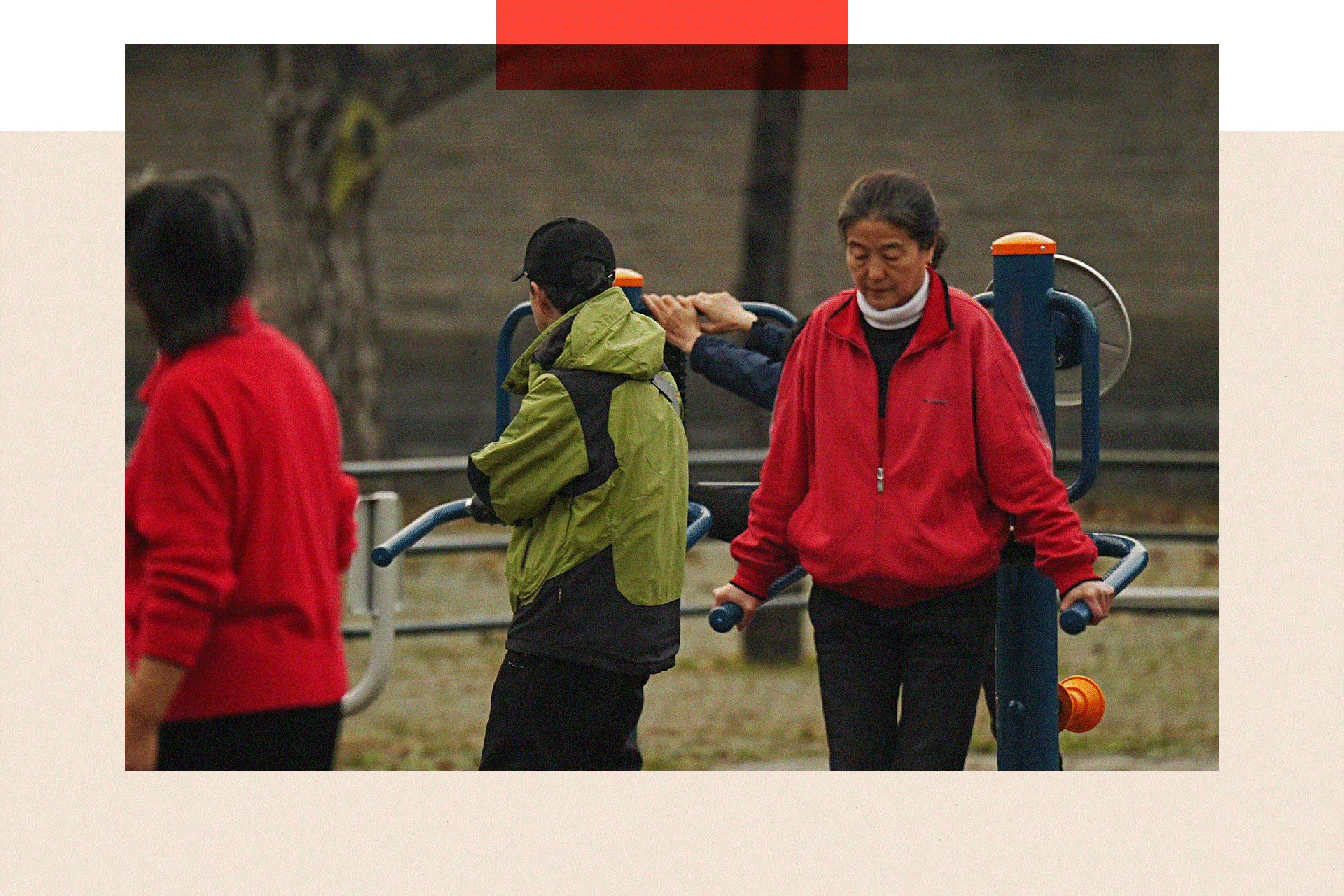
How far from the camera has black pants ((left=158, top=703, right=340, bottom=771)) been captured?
2.58 m

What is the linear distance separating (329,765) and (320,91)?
6624mm

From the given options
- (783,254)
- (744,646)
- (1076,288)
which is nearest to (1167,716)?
(744,646)

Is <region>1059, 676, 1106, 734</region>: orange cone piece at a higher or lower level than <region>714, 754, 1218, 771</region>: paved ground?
higher

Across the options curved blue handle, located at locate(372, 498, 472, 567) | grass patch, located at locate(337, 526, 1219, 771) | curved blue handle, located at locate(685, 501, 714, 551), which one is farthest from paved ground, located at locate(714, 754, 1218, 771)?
curved blue handle, located at locate(372, 498, 472, 567)

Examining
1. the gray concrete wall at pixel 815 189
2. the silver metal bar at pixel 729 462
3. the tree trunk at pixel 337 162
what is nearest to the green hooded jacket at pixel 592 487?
the silver metal bar at pixel 729 462

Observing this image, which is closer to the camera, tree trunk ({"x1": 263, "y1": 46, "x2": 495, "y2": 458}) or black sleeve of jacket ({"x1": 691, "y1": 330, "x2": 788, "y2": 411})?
black sleeve of jacket ({"x1": 691, "y1": 330, "x2": 788, "y2": 411})

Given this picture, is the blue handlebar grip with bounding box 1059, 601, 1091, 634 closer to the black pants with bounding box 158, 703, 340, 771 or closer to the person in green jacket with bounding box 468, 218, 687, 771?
the person in green jacket with bounding box 468, 218, 687, 771

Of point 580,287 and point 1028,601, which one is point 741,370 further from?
point 1028,601

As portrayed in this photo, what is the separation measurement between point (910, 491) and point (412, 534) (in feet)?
3.98

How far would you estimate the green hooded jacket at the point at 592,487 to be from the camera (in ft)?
10.2

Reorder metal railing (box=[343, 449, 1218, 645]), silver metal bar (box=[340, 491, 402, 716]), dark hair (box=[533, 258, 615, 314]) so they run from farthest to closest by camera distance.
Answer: metal railing (box=[343, 449, 1218, 645])
silver metal bar (box=[340, 491, 402, 716])
dark hair (box=[533, 258, 615, 314])

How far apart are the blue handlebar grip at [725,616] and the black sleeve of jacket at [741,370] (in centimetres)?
48

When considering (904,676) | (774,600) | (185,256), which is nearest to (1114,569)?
(904,676)

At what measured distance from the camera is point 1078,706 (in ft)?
12.3
